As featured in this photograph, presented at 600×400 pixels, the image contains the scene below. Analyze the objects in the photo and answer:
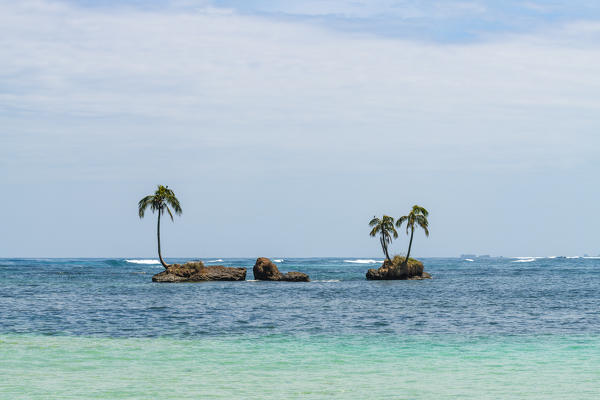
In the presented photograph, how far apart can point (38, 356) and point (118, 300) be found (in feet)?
95.6

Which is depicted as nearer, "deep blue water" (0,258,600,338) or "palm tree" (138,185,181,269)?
"deep blue water" (0,258,600,338)

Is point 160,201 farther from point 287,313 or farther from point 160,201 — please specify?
point 287,313

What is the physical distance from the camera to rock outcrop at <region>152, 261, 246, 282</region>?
3319 inches

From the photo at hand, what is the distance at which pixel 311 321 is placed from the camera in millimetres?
39781

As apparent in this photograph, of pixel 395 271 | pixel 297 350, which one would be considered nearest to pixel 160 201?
pixel 395 271

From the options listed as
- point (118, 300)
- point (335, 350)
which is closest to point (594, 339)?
point (335, 350)

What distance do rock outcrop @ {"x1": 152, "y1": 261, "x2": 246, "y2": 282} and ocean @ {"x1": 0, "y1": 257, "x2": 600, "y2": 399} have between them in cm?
3229

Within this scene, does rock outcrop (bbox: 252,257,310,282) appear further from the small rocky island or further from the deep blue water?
the deep blue water

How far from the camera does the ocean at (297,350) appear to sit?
20.4 m

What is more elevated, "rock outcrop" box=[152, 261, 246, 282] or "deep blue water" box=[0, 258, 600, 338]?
"rock outcrop" box=[152, 261, 246, 282]

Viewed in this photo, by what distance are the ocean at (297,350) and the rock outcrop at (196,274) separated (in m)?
32.3

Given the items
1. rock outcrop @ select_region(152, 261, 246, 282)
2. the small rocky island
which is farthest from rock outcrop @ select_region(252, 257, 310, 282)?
the small rocky island

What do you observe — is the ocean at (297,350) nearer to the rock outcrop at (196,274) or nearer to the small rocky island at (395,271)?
the rock outcrop at (196,274)

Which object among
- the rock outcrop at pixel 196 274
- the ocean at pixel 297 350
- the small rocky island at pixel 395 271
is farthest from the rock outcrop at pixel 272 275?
the ocean at pixel 297 350
